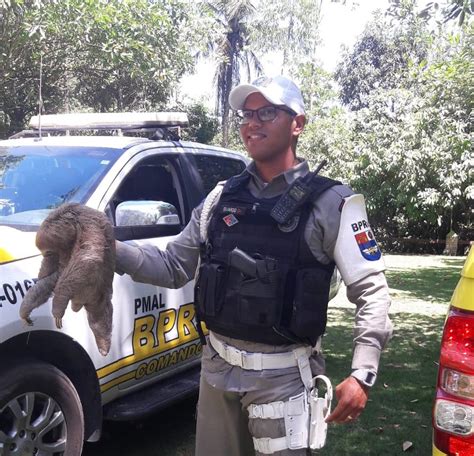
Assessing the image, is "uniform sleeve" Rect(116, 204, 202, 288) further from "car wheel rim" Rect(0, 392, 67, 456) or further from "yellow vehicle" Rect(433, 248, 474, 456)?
"yellow vehicle" Rect(433, 248, 474, 456)

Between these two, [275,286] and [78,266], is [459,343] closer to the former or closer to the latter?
[275,286]

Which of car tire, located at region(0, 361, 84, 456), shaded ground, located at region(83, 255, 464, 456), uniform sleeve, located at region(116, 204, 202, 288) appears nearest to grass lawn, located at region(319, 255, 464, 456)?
shaded ground, located at region(83, 255, 464, 456)

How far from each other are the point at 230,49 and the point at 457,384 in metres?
27.3

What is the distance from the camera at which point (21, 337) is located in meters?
2.60

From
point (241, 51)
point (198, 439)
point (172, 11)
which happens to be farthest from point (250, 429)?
point (241, 51)

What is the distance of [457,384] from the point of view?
181 centimetres

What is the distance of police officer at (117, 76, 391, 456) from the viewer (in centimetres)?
197

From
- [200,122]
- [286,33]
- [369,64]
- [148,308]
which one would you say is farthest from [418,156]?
[369,64]

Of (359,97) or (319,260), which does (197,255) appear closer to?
(319,260)

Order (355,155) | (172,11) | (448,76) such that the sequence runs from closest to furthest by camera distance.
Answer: (172,11) → (448,76) → (355,155)

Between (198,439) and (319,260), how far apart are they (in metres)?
0.82

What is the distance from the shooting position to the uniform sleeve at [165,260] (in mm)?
2182

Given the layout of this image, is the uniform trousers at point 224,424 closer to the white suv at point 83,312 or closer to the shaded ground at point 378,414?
the white suv at point 83,312

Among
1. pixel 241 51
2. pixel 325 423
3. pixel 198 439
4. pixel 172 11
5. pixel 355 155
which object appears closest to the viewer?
pixel 325 423
